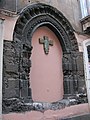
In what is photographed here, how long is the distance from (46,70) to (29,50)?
824 millimetres

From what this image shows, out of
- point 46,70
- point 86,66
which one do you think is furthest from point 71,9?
point 46,70

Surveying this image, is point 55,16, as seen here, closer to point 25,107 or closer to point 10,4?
point 10,4

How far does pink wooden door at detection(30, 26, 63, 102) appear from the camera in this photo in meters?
4.52

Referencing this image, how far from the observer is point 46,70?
189 inches

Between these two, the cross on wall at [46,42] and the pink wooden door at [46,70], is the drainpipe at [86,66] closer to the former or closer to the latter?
the pink wooden door at [46,70]

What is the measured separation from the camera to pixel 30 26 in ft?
14.9

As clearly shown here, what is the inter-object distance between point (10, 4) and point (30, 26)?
2.43ft

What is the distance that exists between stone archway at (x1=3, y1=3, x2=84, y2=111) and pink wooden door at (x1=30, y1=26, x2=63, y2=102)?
0.16 metres

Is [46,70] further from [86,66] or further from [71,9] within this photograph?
[71,9]

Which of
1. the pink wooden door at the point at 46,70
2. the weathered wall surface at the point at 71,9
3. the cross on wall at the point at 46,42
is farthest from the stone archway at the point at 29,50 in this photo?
the cross on wall at the point at 46,42

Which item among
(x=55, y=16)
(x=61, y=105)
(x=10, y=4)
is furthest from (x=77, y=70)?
(x=10, y=4)

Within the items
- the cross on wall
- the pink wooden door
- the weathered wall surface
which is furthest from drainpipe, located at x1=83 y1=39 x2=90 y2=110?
the cross on wall

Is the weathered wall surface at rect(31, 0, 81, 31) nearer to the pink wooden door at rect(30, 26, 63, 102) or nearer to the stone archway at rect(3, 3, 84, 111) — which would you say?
the stone archway at rect(3, 3, 84, 111)

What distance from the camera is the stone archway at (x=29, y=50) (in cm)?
393
